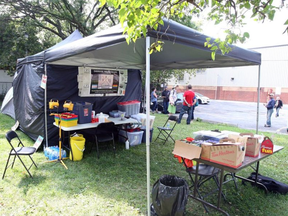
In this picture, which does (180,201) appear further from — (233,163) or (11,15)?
(11,15)

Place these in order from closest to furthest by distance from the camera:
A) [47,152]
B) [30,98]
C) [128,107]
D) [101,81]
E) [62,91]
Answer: [47,152] → [62,91] → [30,98] → [101,81] → [128,107]

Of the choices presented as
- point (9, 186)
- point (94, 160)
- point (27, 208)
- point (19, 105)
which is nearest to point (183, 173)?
point (94, 160)

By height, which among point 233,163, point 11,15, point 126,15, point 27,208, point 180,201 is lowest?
point 27,208

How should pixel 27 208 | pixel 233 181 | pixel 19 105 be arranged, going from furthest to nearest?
pixel 19 105
pixel 233 181
pixel 27 208

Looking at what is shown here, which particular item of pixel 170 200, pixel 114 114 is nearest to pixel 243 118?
pixel 114 114

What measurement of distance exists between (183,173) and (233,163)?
1.61 m

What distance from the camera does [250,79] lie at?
22078 millimetres

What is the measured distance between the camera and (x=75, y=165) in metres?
3.86

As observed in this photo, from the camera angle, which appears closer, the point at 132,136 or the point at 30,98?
the point at 30,98

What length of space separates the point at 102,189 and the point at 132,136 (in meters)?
2.15

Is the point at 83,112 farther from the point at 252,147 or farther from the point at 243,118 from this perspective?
the point at 243,118

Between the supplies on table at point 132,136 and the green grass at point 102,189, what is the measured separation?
746 mm

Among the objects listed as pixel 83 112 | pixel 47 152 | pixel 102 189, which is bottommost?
pixel 102 189

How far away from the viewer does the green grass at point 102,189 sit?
102 inches
